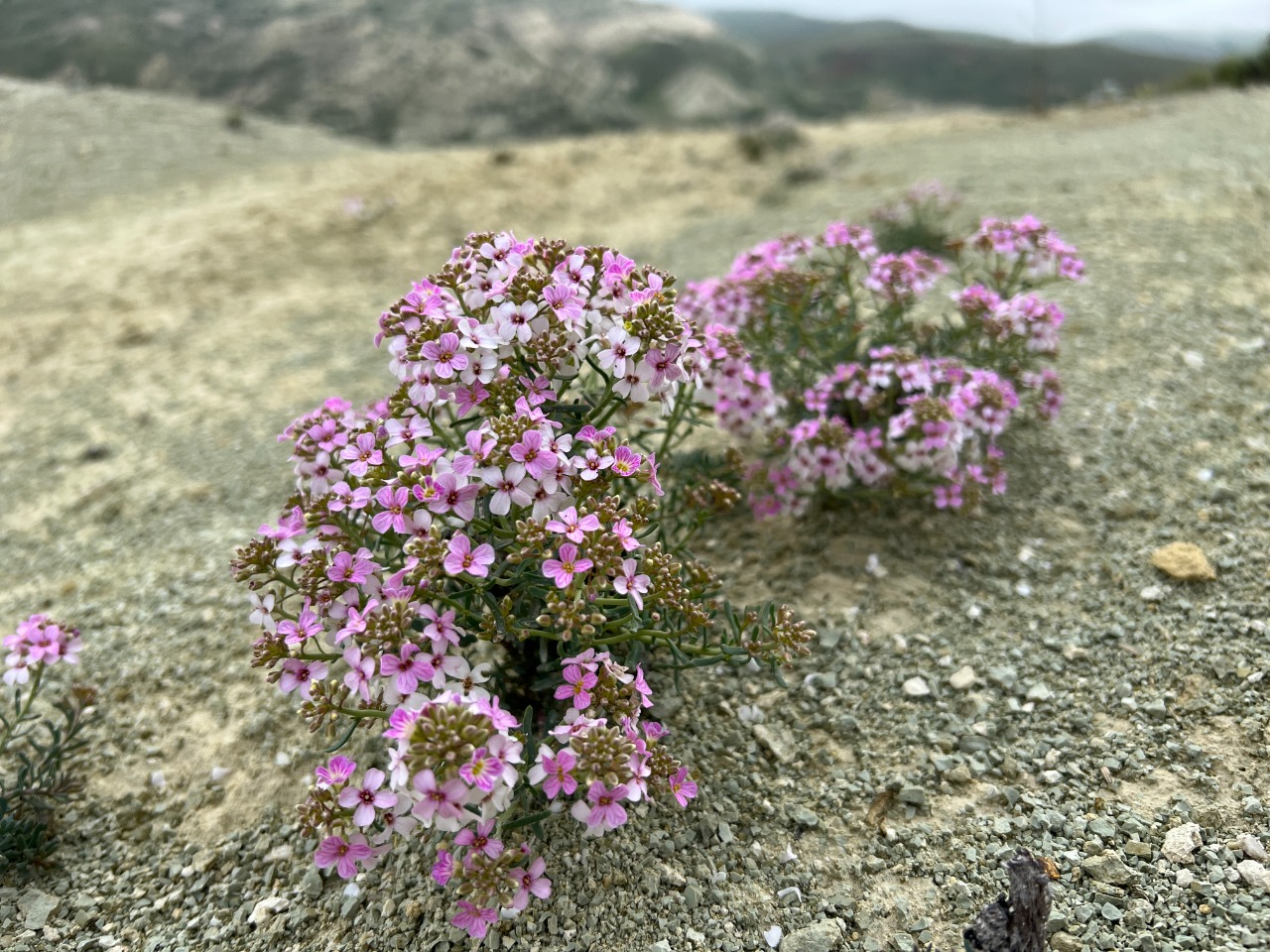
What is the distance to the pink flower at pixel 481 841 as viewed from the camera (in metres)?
1.93

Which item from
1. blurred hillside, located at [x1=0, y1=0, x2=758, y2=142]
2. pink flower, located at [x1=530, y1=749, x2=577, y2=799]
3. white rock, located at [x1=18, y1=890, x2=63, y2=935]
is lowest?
white rock, located at [x1=18, y1=890, x2=63, y2=935]

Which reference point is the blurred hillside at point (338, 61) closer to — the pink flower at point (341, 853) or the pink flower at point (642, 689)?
the pink flower at point (642, 689)

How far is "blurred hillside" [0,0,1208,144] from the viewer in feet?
68.9

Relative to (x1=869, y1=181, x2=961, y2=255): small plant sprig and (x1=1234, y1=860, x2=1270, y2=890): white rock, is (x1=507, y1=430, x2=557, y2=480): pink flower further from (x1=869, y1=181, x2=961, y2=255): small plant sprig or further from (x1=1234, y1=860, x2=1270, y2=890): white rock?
(x1=869, y1=181, x2=961, y2=255): small plant sprig

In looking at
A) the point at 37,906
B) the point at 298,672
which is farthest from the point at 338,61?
the point at 298,672

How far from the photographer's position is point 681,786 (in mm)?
2193

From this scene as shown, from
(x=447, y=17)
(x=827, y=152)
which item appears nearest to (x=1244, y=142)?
(x=827, y=152)

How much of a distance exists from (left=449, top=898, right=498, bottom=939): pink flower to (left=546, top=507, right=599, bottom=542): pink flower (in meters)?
0.90

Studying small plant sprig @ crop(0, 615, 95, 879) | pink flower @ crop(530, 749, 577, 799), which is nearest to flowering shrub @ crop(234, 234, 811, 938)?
pink flower @ crop(530, 749, 577, 799)

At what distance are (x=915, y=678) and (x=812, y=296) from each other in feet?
5.70

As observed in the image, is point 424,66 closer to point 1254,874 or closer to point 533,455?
point 533,455

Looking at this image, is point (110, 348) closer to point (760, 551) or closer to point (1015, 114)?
point (760, 551)

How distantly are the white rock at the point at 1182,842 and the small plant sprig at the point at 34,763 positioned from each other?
344 centimetres

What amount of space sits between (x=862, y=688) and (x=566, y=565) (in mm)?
1477
